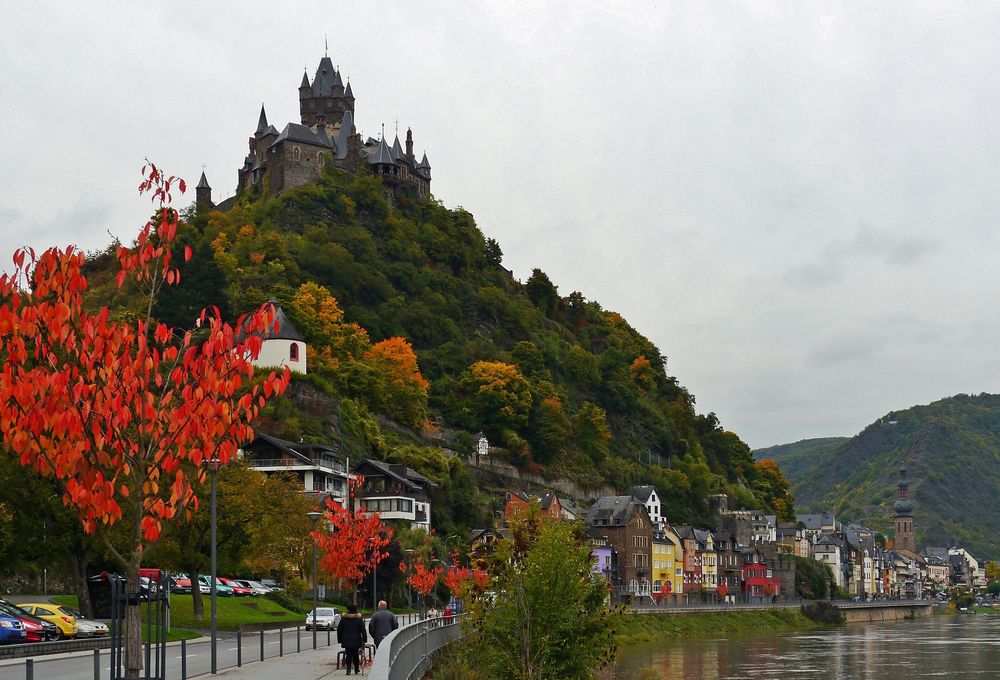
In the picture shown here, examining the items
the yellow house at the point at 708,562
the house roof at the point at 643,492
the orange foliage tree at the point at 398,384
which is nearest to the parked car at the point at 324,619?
the orange foliage tree at the point at 398,384

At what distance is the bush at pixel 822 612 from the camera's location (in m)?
131

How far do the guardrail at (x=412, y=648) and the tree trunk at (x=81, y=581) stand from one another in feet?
47.0

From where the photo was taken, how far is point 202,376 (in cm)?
1866

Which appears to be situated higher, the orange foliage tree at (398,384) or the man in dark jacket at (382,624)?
the orange foliage tree at (398,384)

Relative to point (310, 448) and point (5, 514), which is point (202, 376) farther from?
point (310, 448)

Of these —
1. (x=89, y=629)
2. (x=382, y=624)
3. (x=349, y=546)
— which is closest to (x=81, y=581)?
(x=89, y=629)

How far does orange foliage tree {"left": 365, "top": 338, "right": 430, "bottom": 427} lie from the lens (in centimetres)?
11425

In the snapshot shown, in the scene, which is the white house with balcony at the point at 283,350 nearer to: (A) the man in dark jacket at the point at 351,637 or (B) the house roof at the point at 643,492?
(B) the house roof at the point at 643,492

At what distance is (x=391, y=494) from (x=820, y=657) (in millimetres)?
33053

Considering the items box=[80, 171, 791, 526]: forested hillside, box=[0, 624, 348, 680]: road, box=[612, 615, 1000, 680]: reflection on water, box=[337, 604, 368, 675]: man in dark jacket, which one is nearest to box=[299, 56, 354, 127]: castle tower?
Answer: box=[80, 171, 791, 526]: forested hillside

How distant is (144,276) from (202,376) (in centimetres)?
249

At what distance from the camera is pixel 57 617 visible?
1629 inches

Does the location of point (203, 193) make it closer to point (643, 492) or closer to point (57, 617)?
point (643, 492)

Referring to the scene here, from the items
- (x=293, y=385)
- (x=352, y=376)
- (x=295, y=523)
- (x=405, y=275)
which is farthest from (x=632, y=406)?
(x=295, y=523)
